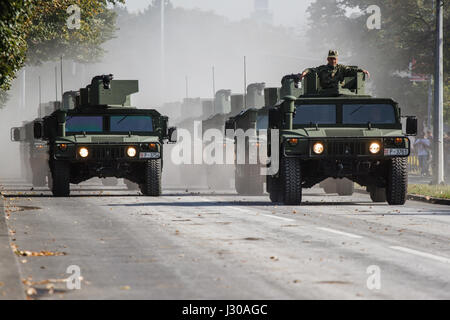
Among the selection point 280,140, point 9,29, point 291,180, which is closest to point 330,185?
point 280,140

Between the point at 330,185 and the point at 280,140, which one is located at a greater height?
the point at 280,140

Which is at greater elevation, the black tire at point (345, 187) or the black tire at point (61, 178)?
the black tire at point (61, 178)

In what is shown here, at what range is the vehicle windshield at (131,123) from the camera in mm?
26234

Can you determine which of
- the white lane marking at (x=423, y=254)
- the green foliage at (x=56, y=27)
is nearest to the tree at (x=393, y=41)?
the green foliage at (x=56, y=27)

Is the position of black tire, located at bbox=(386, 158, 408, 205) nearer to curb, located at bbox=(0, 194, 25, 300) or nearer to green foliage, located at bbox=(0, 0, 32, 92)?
green foliage, located at bbox=(0, 0, 32, 92)

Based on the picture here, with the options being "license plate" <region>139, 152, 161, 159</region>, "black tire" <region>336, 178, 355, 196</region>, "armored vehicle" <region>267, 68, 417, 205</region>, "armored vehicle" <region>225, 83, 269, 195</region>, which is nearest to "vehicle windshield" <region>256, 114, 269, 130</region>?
"armored vehicle" <region>225, 83, 269, 195</region>

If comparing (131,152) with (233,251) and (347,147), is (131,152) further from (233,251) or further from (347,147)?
(233,251)

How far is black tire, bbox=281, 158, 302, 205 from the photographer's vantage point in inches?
848

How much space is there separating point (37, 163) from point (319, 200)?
13627 millimetres

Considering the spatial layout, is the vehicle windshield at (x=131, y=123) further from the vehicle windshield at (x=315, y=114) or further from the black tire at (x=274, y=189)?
the vehicle windshield at (x=315, y=114)

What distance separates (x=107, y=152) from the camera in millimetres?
25078

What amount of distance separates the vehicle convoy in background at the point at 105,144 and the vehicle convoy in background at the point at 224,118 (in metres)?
5.16

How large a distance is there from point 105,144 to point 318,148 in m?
5.56

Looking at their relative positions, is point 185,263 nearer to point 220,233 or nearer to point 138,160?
point 220,233
